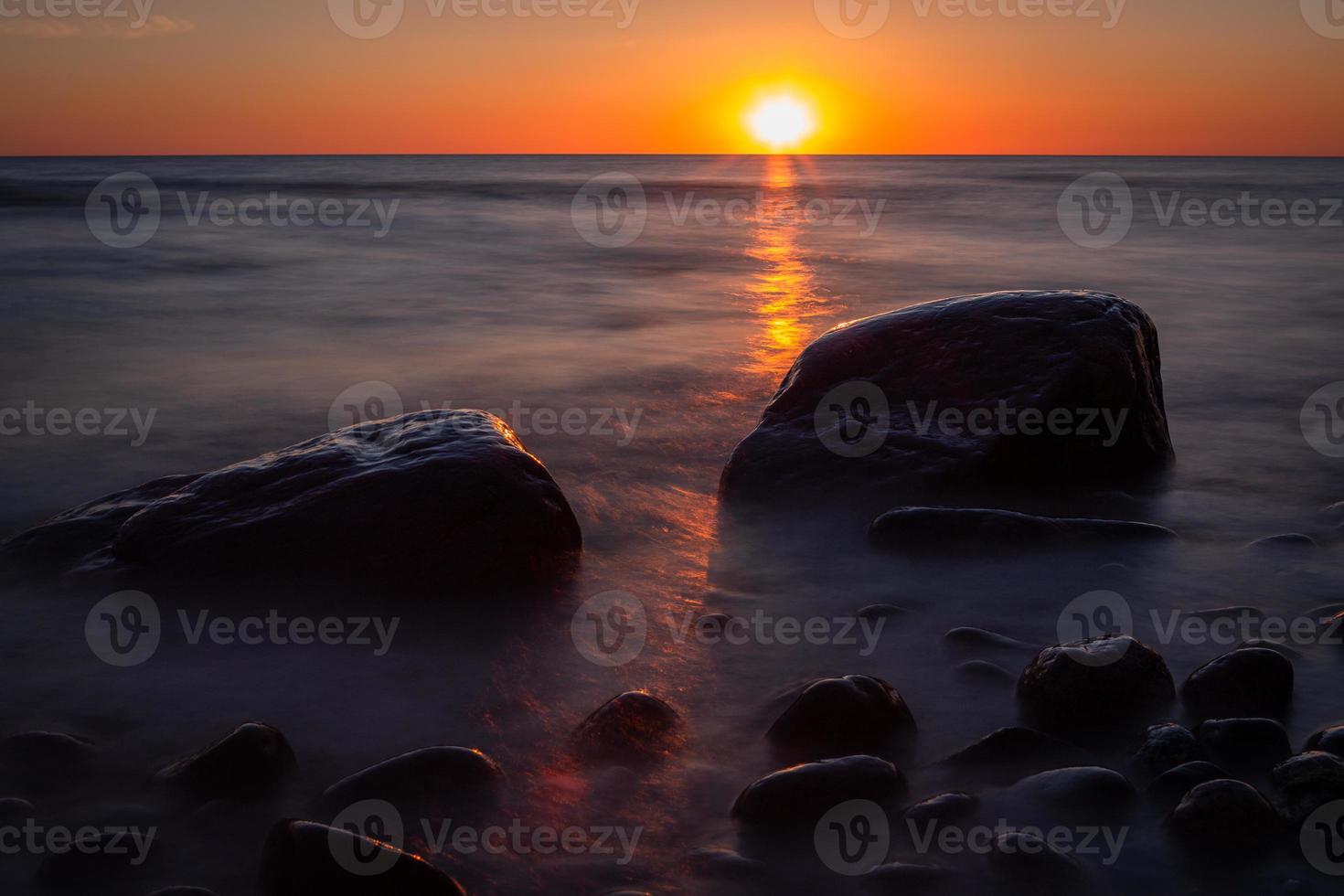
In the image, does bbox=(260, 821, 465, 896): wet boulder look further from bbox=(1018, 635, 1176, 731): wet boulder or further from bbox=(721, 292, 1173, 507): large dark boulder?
bbox=(721, 292, 1173, 507): large dark boulder

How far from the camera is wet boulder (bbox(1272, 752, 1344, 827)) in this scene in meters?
2.31

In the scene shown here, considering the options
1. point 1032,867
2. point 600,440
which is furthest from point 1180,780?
point 600,440

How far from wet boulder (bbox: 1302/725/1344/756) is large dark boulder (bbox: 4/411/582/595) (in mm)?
2377

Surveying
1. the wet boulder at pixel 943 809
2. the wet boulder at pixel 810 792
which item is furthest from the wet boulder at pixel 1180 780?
the wet boulder at pixel 810 792

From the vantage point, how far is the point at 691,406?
22.1 ft

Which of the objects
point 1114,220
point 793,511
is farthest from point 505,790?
point 1114,220

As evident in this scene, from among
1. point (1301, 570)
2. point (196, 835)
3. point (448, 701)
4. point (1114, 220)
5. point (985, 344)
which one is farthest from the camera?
point (1114, 220)

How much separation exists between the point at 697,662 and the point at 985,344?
2483 millimetres

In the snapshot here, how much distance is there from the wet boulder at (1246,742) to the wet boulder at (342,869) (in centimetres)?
178

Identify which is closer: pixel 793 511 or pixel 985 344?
pixel 793 511

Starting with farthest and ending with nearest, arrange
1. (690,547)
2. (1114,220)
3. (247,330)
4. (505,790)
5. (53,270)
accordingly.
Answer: (1114,220), (53,270), (247,330), (690,547), (505,790)

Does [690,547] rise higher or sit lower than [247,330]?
lower

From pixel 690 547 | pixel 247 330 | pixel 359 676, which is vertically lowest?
pixel 359 676

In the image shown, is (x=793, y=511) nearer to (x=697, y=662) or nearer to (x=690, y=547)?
(x=690, y=547)
